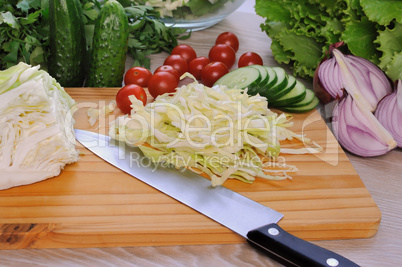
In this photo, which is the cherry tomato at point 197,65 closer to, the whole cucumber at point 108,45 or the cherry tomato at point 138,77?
the cherry tomato at point 138,77

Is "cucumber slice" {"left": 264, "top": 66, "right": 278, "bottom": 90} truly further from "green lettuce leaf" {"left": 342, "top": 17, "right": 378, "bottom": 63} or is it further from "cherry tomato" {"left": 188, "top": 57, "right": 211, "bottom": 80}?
"cherry tomato" {"left": 188, "top": 57, "right": 211, "bottom": 80}

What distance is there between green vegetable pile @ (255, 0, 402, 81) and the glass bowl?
0.40m

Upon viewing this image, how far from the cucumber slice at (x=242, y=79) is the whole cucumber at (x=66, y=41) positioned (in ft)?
2.75

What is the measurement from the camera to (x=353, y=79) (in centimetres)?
249

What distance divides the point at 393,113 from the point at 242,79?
808 millimetres

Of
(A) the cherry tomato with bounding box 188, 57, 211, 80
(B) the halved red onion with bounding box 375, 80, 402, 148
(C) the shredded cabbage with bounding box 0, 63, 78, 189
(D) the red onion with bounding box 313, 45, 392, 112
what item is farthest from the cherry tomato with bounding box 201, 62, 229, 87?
(C) the shredded cabbage with bounding box 0, 63, 78, 189

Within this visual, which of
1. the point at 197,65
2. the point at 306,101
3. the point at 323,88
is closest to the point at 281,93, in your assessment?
the point at 306,101

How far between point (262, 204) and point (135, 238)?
541mm

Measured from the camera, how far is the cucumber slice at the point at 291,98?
2475 mm

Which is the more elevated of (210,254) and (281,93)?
(281,93)

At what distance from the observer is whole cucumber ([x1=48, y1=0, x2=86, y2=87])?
2.53 metres

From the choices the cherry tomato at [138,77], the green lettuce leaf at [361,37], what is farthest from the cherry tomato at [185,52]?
the green lettuce leaf at [361,37]

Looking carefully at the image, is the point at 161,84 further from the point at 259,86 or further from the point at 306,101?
the point at 306,101

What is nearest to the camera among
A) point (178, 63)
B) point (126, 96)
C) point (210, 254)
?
point (210, 254)
